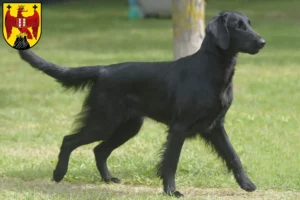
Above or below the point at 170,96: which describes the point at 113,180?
below

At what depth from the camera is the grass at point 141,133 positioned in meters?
7.33

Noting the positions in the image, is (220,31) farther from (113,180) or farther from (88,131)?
(113,180)

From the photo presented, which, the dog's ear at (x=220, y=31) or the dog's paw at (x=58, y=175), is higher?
the dog's ear at (x=220, y=31)

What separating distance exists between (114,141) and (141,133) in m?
2.22

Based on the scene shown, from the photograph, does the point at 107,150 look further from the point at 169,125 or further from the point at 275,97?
the point at 275,97

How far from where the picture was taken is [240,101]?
1209 centimetres

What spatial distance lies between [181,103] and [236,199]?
0.94m

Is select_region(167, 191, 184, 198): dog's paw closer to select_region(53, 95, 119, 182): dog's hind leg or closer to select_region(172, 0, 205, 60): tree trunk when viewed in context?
select_region(53, 95, 119, 182): dog's hind leg

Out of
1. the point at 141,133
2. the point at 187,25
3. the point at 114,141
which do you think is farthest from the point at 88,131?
the point at 187,25

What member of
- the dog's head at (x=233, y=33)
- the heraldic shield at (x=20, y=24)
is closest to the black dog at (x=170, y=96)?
the dog's head at (x=233, y=33)

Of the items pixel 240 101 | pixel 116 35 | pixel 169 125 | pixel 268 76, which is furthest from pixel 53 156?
pixel 116 35

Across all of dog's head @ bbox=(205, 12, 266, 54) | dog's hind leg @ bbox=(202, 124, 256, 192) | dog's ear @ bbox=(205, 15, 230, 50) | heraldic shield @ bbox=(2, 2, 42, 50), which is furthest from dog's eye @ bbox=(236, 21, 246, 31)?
heraldic shield @ bbox=(2, 2, 42, 50)

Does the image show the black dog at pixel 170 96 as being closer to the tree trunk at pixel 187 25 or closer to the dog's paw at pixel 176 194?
the dog's paw at pixel 176 194

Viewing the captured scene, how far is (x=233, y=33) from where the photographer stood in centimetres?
672
